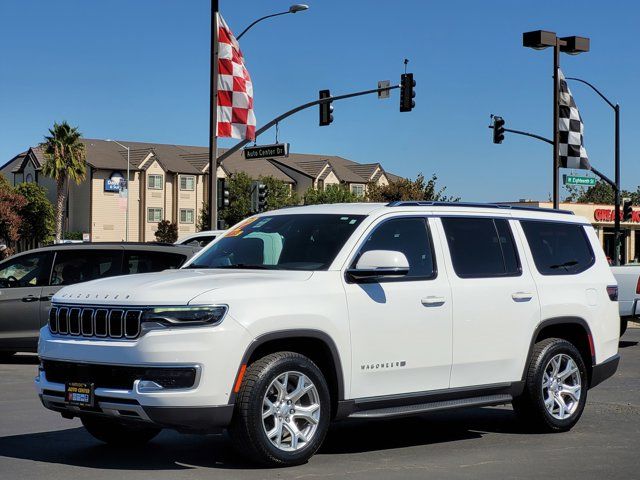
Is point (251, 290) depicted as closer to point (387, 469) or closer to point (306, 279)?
point (306, 279)

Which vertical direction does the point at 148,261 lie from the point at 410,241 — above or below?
below

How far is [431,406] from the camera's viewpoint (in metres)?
8.07

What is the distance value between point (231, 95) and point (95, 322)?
51.9ft

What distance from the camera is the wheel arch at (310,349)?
713 centimetres

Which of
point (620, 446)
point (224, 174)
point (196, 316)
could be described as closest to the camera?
point (196, 316)

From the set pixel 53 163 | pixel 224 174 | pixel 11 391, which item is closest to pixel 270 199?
pixel 224 174

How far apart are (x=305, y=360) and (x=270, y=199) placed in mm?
87039

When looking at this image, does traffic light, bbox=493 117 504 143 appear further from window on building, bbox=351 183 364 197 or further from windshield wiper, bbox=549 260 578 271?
window on building, bbox=351 183 364 197

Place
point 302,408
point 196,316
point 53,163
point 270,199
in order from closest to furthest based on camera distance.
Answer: point 196,316 < point 302,408 < point 53,163 < point 270,199

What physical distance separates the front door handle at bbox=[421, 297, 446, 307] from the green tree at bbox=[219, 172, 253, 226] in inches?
3316

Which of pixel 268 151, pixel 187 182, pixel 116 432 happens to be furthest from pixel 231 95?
pixel 187 182

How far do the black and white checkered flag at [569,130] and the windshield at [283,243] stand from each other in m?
21.3

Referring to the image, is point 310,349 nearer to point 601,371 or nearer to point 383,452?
point 383,452

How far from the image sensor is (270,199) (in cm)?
9419
